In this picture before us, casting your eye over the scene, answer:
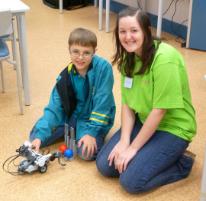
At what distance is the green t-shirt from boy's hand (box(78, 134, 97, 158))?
0.28 m

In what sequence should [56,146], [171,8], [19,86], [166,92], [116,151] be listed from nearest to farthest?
[166,92], [116,151], [56,146], [19,86], [171,8]

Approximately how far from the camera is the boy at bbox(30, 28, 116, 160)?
6.75 ft

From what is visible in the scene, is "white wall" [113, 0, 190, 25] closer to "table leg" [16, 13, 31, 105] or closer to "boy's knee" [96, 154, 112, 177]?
"table leg" [16, 13, 31, 105]

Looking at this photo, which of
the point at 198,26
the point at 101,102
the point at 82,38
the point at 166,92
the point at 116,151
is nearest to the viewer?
the point at 166,92

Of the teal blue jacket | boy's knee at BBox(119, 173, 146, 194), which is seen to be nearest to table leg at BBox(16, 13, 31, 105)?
the teal blue jacket

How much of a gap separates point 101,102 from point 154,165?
463mm

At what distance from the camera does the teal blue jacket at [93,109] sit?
211 cm

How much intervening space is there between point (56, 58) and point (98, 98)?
1477mm

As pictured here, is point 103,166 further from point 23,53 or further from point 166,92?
point 23,53

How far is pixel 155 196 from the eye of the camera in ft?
6.03

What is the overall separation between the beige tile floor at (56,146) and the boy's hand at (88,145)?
0.06 metres

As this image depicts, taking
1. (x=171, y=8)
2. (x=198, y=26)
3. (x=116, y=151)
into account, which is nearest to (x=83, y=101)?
(x=116, y=151)

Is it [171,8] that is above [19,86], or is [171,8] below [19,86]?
above

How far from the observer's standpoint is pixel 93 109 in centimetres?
215
